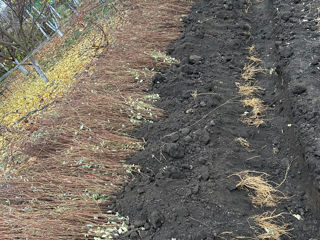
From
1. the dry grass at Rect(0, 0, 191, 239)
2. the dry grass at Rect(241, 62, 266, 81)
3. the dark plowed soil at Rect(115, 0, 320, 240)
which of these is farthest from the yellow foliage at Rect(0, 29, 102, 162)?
the dry grass at Rect(241, 62, 266, 81)

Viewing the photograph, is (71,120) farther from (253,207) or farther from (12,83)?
(12,83)

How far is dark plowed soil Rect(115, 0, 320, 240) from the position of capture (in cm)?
237

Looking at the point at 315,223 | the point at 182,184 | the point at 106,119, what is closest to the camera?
the point at 315,223

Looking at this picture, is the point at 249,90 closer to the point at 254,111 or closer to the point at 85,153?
the point at 254,111

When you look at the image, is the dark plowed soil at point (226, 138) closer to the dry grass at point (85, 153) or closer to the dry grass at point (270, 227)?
the dry grass at point (270, 227)

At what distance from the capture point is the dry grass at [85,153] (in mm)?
2639

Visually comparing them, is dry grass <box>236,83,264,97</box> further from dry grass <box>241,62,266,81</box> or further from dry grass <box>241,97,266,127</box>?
dry grass <box>241,62,266,81</box>

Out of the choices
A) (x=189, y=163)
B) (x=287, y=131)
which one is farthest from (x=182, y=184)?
(x=287, y=131)

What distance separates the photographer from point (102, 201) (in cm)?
281

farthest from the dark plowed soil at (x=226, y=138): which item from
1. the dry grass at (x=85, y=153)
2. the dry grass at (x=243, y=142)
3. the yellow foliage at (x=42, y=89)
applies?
the yellow foliage at (x=42, y=89)

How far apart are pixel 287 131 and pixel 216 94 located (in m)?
1.03

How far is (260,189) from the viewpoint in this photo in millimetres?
2527

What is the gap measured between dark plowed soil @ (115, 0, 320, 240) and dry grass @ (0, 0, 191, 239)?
0.26 metres

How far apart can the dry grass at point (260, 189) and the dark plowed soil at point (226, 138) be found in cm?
6
